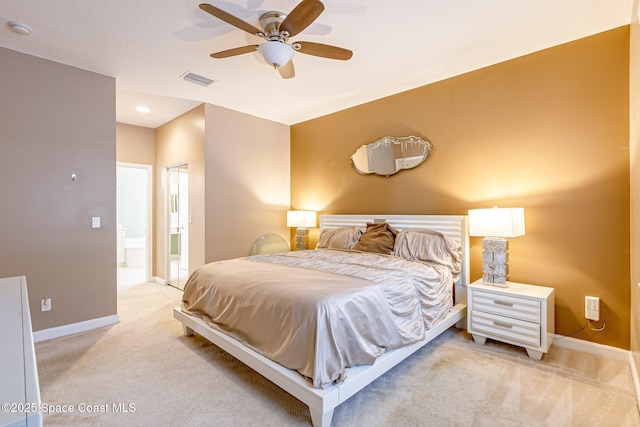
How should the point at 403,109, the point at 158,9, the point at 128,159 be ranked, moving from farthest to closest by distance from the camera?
the point at 128,159
the point at 403,109
the point at 158,9

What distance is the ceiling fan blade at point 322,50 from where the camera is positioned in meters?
2.26

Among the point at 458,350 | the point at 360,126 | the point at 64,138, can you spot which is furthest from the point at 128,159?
the point at 458,350

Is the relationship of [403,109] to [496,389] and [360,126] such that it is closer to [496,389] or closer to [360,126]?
[360,126]

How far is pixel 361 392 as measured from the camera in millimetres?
2070

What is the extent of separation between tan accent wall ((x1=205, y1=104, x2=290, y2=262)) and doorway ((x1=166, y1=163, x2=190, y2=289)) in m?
0.79

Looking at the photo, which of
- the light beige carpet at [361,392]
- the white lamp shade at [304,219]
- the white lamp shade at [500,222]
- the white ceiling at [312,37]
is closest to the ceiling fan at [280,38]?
the white ceiling at [312,37]

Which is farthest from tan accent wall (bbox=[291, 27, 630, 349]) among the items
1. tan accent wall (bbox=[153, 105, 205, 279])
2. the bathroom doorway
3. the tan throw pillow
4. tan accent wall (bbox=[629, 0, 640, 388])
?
the bathroom doorway

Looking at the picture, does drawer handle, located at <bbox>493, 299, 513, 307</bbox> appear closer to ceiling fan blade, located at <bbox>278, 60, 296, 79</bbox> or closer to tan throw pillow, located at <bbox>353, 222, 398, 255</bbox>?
tan throw pillow, located at <bbox>353, 222, 398, 255</bbox>

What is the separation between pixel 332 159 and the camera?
475 cm

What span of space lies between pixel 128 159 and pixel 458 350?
18.1 ft

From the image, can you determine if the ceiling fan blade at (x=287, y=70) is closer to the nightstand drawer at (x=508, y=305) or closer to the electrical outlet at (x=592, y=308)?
the nightstand drawer at (x=508, y=305)

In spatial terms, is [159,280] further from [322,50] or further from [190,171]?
[322,50]

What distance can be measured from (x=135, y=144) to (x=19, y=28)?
2831 millimetres

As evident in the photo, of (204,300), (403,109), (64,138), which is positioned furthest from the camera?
(403,109)
